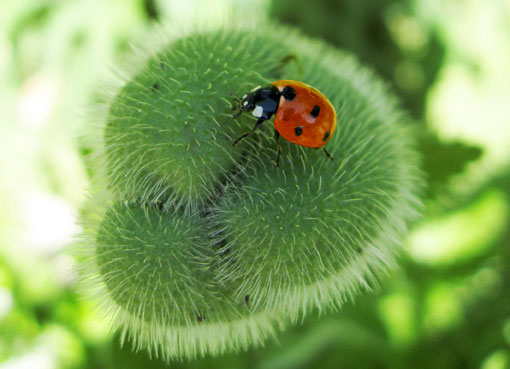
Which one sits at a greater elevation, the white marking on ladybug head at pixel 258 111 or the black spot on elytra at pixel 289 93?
the black spot on elytra at pixel 289 93

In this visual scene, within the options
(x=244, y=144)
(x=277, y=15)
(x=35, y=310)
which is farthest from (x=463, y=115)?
(x=35, y=310)

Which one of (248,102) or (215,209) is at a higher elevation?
(248,102)

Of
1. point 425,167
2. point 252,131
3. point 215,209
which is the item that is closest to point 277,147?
point 252,131

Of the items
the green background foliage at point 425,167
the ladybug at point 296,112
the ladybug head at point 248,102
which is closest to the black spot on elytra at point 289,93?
the ladybug at point 296,112

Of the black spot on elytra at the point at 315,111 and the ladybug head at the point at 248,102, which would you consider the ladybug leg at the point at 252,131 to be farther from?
the black spot on elytra at the point at 315,111

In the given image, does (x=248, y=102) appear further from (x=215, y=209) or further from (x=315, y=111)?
(x=215, y=209)

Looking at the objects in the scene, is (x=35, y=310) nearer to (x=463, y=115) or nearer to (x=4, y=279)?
(x=4, y=279)

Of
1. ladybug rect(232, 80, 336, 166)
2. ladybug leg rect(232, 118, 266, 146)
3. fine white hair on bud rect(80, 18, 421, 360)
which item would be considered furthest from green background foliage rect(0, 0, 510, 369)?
ladybug rect(232, 80, 336, 166)
